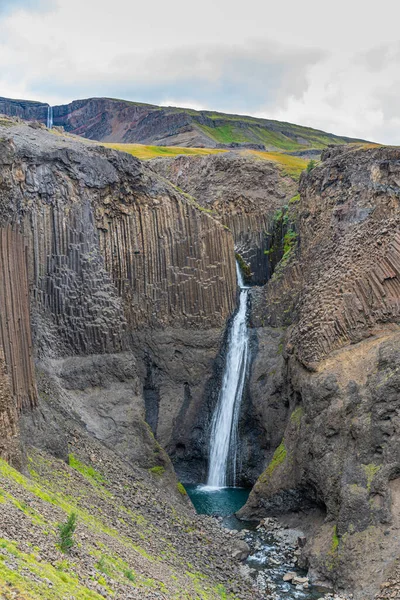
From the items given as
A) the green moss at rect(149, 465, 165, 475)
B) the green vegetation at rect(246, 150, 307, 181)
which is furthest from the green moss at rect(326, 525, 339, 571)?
the green vegetation at rect(246, 150, 307, 181)

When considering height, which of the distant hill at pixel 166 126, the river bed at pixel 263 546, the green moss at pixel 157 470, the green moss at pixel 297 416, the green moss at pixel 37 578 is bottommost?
the river bed at pixel 263 546

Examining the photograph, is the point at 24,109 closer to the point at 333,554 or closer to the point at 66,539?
the point at 333,554

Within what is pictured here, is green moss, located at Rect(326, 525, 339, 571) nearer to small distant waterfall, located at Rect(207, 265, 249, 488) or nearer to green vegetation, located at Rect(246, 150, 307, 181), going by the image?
small distant waterfall, located at Rect(207, 265, 249, 488)

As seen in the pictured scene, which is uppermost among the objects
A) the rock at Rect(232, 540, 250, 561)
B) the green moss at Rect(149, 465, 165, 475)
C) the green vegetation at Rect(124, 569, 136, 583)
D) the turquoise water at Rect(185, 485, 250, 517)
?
the green vegetation at Rect(124, 569, 136, 583)

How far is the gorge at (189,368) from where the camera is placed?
18.7 metres

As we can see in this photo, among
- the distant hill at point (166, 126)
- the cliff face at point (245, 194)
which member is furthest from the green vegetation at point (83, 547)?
the distant hill at point (166, 126)

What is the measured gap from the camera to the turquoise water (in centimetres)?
2819

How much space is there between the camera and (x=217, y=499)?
3025 cm

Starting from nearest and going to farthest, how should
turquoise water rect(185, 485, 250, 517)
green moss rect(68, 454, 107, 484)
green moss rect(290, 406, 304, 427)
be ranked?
green moss rect(68, 454, 107, 484) < green moss rect(290, 406, 304, 427) < turquoise water rect(185, 485, 250, 517)

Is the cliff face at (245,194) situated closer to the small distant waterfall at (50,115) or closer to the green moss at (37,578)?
the green moss at (37,578)

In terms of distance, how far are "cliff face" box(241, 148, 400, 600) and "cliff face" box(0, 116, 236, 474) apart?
6.14m

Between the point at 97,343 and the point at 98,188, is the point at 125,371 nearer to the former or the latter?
the point at 97,343

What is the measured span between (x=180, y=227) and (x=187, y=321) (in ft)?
17.9

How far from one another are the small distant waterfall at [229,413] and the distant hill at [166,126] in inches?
2334
